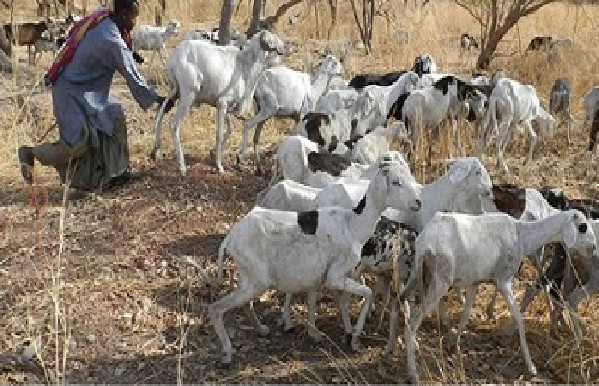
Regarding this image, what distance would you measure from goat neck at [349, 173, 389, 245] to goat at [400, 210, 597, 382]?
332 millimetres

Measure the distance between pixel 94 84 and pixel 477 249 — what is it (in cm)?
411

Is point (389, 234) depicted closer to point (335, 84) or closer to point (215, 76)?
point (215, 76)

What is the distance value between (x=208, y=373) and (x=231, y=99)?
404 centimetres

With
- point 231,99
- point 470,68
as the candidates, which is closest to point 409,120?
point 231,99

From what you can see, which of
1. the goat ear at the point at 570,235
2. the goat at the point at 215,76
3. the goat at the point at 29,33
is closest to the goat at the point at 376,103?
the goat at the point at 215,76

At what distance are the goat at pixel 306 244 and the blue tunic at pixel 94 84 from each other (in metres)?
2.71

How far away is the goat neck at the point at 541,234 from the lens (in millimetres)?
5230

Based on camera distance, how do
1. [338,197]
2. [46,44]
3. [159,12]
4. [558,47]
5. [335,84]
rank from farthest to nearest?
[159,12] → [558,47] → [46,44] → [335,84] → [338,197]

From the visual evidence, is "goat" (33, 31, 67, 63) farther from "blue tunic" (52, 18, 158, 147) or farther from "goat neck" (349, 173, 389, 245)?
"goat neck" (349, 173, 389, 245)

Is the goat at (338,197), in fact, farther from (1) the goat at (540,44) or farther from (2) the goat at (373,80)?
(1) the goat at (540,44)

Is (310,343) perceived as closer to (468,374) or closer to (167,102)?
(468,374)

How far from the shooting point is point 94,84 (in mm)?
7688

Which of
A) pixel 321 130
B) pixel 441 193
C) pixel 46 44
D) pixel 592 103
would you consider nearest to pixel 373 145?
pixel 321 130

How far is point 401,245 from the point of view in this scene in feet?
17.8
